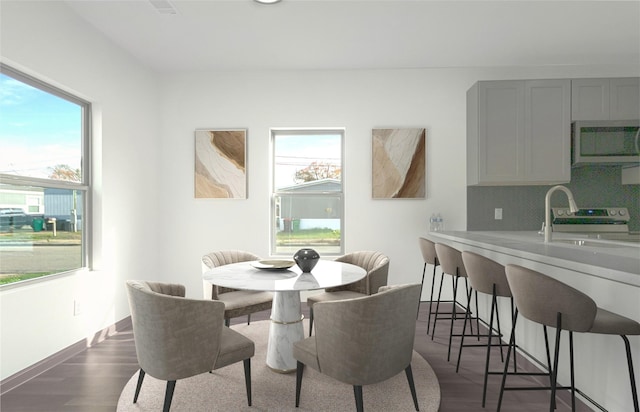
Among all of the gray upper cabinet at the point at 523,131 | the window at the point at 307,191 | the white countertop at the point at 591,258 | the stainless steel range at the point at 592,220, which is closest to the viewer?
the white countertop at the point at 591,258

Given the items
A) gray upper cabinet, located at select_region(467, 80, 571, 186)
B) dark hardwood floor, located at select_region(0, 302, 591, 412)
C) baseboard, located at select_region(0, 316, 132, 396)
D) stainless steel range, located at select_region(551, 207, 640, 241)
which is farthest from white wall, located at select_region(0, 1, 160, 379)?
stainless steel range, located at select_region(551, 207, 640, 241)

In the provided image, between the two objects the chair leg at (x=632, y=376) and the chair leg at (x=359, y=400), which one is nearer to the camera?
the chair leg at (x=632, y=376)

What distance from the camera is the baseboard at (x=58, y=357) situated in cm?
242

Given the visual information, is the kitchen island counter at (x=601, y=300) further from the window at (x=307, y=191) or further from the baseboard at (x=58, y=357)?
the baseboard at (x=58, y=357)

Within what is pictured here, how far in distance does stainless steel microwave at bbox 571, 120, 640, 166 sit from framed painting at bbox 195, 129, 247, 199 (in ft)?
12.1

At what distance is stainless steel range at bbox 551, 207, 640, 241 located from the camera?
3.94 m

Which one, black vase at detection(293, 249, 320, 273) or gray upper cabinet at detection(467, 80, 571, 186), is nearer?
black vase at detection(293, 249, 320, 273)

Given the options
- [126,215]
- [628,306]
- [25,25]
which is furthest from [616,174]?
[25,25]

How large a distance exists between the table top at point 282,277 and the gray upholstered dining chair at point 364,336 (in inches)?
12.5

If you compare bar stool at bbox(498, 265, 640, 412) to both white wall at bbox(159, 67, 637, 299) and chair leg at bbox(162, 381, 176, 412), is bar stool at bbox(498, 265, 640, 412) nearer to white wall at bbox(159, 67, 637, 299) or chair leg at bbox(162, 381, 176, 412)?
chair leg at bbox(162, 381, 176, 412)

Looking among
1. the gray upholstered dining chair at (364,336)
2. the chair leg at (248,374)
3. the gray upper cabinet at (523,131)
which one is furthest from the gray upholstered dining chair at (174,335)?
the gray upper cabinet at (523,131)

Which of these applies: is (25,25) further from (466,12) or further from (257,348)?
(466,12)

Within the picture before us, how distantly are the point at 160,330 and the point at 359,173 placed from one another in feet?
9.72

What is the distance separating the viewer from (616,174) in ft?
13.4
